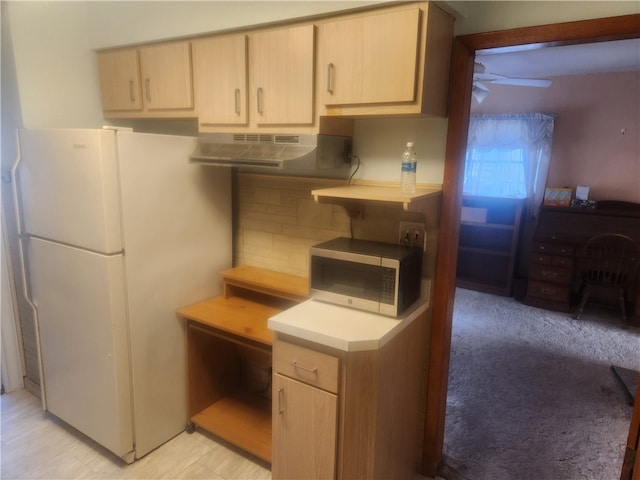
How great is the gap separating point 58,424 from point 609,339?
435cm

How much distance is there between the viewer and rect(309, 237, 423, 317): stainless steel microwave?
5.50 feet

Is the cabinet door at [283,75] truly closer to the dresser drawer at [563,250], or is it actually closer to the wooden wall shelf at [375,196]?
the wooden wall shelf at [375,196]

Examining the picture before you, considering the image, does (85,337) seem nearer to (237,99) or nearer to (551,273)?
(237,99)

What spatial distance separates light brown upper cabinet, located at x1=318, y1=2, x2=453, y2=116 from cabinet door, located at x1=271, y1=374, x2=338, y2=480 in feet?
3.69

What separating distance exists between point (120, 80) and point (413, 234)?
6.20 ft

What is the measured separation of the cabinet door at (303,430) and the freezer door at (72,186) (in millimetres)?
1013

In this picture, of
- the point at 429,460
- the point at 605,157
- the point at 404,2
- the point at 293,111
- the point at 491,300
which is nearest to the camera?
the point at 404,2

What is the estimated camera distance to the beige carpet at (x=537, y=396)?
88.1 inches

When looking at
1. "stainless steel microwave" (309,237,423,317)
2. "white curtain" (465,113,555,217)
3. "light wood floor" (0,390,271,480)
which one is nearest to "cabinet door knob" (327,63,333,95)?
"stainless steel microwave" (309,237,423,317)

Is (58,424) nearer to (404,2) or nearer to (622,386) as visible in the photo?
(404,2)

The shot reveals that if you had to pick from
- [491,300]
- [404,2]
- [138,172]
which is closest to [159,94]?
[138,172]

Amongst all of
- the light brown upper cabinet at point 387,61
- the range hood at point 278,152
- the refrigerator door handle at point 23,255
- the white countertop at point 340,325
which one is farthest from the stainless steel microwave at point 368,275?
the refrigerator door handle at point 23,255

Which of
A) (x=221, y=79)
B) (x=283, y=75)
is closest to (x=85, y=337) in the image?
(x=221, y=79)

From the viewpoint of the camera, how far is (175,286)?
2207 millimetres
